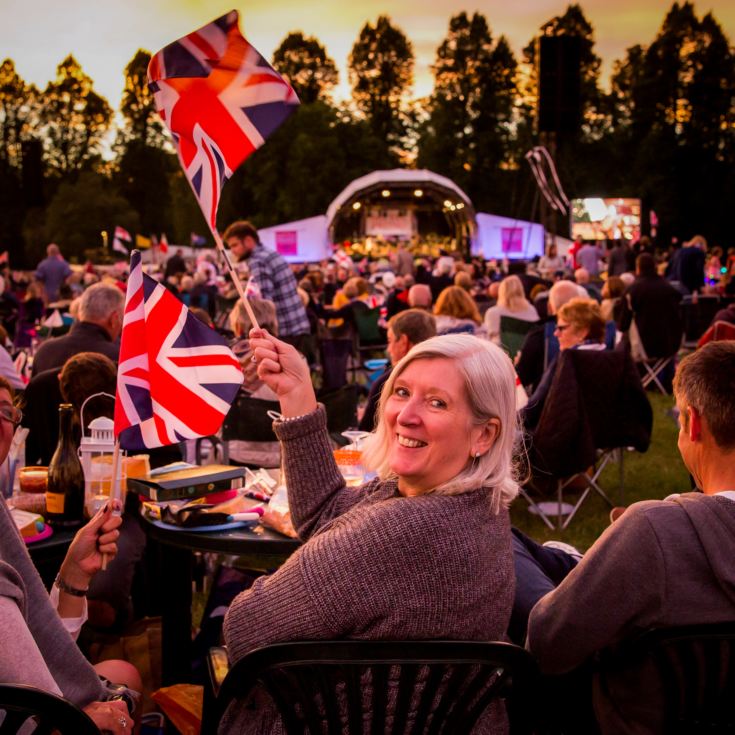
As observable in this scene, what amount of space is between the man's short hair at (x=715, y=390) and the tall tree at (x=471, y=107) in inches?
1865

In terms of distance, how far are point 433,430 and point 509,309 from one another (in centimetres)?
716

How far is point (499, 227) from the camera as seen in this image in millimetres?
35594

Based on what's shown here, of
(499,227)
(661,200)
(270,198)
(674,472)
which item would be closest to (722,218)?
(661,200)

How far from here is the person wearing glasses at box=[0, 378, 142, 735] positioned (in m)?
1.87

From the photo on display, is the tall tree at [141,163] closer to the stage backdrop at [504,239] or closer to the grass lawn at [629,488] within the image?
the stage backdrop at [504,239]

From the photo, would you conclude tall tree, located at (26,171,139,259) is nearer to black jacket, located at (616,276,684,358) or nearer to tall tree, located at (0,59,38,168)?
tall tree, located at (0,59,38,168)

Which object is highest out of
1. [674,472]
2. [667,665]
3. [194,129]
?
[194,129]

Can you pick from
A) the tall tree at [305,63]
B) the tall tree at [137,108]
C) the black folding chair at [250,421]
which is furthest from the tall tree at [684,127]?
the black folding chair at [250,421]

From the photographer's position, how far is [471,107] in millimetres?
49406

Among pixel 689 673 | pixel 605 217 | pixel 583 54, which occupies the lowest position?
pixel 689 673

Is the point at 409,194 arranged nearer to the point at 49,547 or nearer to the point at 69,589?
the point at 49,547

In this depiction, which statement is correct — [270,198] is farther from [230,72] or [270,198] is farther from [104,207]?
[230,72]

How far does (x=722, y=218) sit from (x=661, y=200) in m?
2.74

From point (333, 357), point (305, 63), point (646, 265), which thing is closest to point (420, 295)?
point (333, 357)
